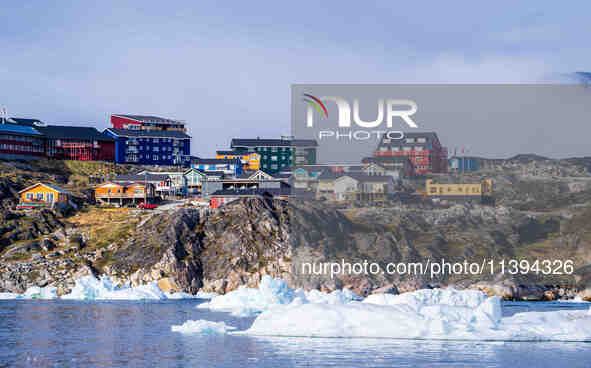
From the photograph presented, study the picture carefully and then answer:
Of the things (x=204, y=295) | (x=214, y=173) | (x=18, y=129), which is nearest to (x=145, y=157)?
(x=214, y=173)

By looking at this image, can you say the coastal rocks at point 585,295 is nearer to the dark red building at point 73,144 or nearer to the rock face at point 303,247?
the rock face at point 303,247

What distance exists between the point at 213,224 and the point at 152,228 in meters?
7.76

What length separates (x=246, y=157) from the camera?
15388 centimetres

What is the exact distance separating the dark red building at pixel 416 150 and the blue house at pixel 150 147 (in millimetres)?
48663

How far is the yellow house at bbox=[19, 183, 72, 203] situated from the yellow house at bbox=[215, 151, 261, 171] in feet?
155

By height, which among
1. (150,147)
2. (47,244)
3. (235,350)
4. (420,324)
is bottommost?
(235,350)

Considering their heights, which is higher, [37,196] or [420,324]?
[37,196]

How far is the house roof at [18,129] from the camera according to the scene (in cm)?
12603

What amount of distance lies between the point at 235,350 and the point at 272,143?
119878 millimetres

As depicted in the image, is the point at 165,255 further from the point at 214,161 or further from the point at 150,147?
the point at 150,147

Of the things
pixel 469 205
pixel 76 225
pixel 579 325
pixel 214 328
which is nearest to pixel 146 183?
pixel 76 225

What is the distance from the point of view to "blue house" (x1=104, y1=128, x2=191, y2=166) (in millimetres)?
141175

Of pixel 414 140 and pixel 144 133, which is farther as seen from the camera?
pixel 144 133

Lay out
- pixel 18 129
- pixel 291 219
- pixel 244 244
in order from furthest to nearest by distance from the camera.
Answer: pixel 18 129 → pixel 291 219 → pixel 244 244
